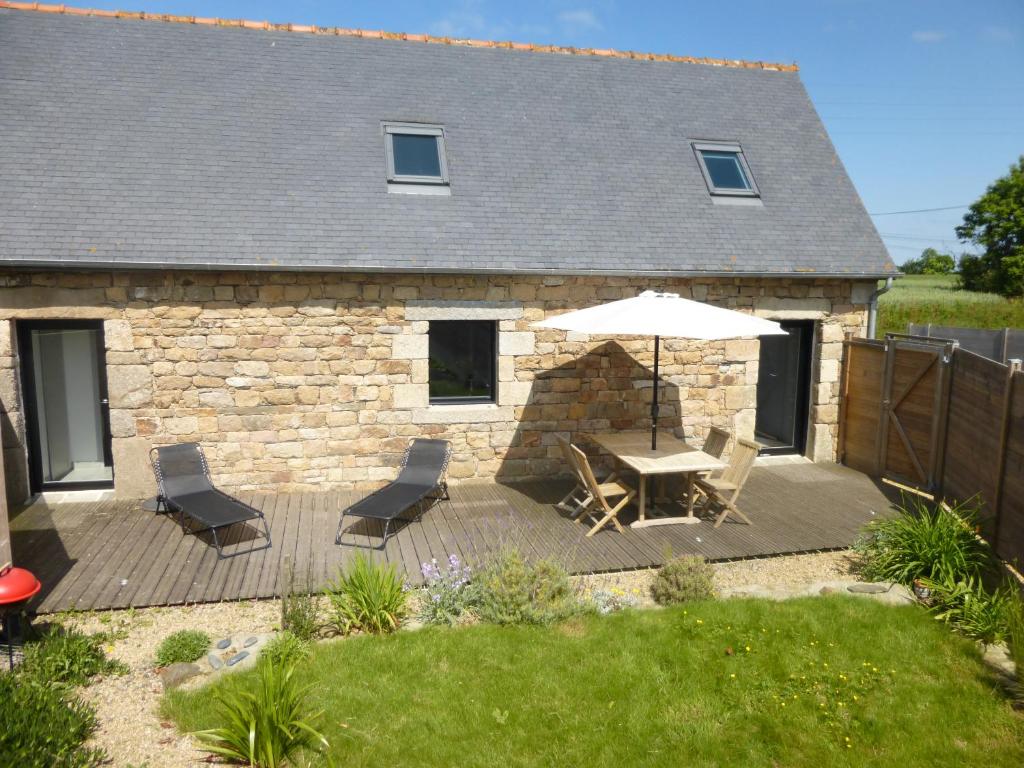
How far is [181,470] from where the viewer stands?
25.8 feet

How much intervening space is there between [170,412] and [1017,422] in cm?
838

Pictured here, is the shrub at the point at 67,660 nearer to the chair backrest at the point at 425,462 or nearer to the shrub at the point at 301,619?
the shrub at the point at 301,619

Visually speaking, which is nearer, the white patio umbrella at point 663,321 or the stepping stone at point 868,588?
the stepping stone at point 868,588

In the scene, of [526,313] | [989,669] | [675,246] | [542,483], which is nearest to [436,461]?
[542,483]

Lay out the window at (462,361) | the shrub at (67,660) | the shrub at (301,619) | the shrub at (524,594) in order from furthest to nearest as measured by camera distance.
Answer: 1. the window at (462,361)
2. the shrub at (524,594)
3. the shrub at (301,619)
4. the shrub at (67,660)

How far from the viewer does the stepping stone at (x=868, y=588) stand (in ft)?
19.5

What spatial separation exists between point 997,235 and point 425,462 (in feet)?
121

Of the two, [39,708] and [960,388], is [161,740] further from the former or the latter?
[960,388]

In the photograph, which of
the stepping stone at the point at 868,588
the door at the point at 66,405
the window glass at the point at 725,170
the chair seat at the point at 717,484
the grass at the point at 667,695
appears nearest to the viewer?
the grass at the point at 667,695

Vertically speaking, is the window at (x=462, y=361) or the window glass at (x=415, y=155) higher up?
the window glass at (x=415, y=155)

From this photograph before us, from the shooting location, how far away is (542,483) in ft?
30.2

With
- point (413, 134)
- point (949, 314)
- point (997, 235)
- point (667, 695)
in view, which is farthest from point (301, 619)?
point (997, 235)

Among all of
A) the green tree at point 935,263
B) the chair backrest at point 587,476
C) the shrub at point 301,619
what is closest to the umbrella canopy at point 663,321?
the chair backrest at point 587,476

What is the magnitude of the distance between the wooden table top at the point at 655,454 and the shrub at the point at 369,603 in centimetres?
300
